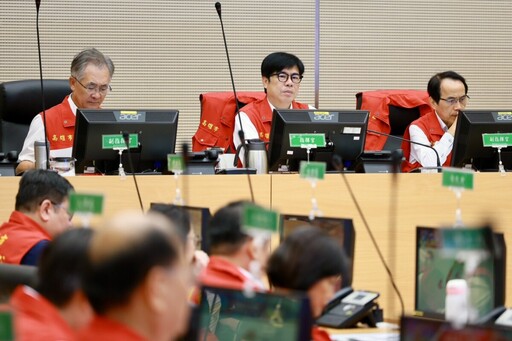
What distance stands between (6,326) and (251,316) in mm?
602

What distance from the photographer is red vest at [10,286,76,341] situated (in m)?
1.99

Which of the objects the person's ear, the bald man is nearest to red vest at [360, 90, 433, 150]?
the person's ear

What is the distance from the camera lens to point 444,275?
299 centimetres

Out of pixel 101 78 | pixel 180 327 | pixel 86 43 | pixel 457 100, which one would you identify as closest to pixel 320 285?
pixel 180 327

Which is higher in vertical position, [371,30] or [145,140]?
[371,30]

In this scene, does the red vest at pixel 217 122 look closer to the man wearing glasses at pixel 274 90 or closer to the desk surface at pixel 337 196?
the man wearing glasses at pixel 274 90

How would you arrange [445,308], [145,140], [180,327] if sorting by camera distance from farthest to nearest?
[145,140]
[445,308]
[180,327]

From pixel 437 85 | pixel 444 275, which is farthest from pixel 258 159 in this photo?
pixel 437 85

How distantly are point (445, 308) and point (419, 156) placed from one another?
8.18ft

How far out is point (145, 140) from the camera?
4418mm

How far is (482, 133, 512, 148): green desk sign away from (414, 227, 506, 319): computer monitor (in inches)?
66.3

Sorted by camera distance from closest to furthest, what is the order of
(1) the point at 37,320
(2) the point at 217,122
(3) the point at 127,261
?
(3) the point at 127,261
(1) the point at 37,320
(2) the point at 217,122

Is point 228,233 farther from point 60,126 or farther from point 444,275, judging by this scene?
point 60,126

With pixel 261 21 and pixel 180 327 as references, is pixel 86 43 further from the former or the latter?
pixel 180 327
